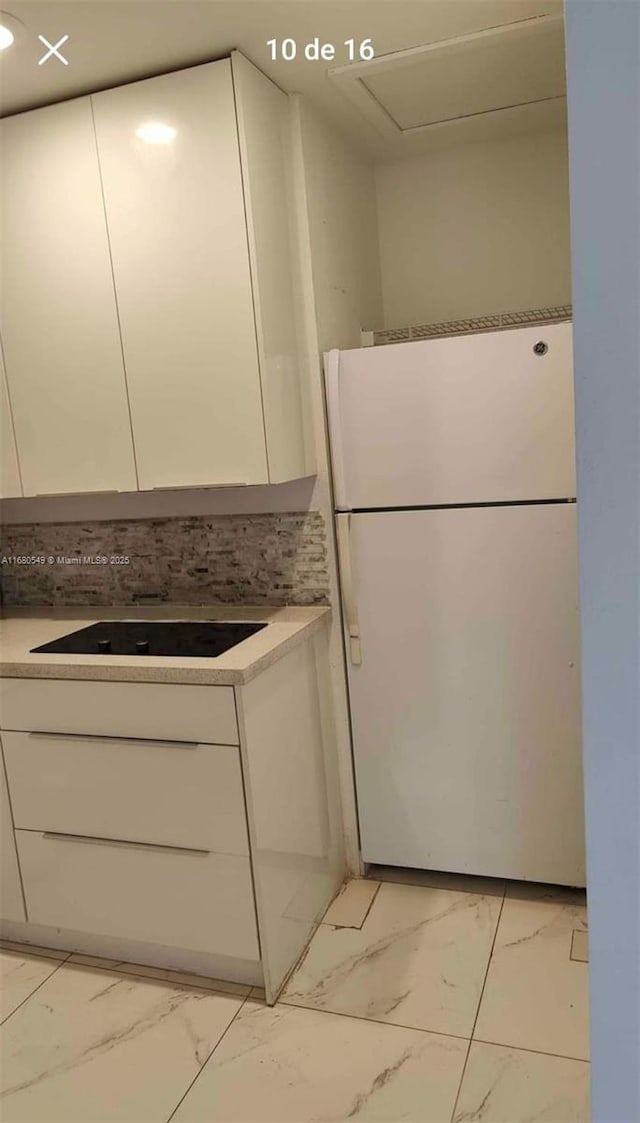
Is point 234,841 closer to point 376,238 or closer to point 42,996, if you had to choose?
point 42,996

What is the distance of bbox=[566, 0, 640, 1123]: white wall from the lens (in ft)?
2.50

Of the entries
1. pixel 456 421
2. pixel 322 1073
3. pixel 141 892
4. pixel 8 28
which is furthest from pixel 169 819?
pixel 8 28

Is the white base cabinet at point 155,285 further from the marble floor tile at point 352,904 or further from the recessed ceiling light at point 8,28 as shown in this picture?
the marble floor tile at point 352,904

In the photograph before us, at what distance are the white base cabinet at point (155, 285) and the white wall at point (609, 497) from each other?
124cm

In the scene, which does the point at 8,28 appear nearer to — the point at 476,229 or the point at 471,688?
the point at 476,229

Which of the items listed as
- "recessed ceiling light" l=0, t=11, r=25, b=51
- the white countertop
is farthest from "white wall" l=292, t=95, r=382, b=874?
"recessed ceiling light" l=0, t=11, r=25, b=51

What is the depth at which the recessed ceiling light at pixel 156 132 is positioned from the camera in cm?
191

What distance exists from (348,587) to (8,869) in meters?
1.28

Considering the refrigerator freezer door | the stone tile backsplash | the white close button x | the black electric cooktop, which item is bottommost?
the black electric cooktop

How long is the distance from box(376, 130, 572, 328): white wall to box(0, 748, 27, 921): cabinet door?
6.66 feet

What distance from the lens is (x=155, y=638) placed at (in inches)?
84.7

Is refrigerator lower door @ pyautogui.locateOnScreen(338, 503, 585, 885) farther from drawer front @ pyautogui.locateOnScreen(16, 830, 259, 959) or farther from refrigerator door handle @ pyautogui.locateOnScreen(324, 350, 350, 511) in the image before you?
drawer front @ pyautogui.locateOnScreen(16, 830, 259, 959)

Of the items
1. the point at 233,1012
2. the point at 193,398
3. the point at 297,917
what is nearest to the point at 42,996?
the point at 233,1012

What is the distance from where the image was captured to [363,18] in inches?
66.7
